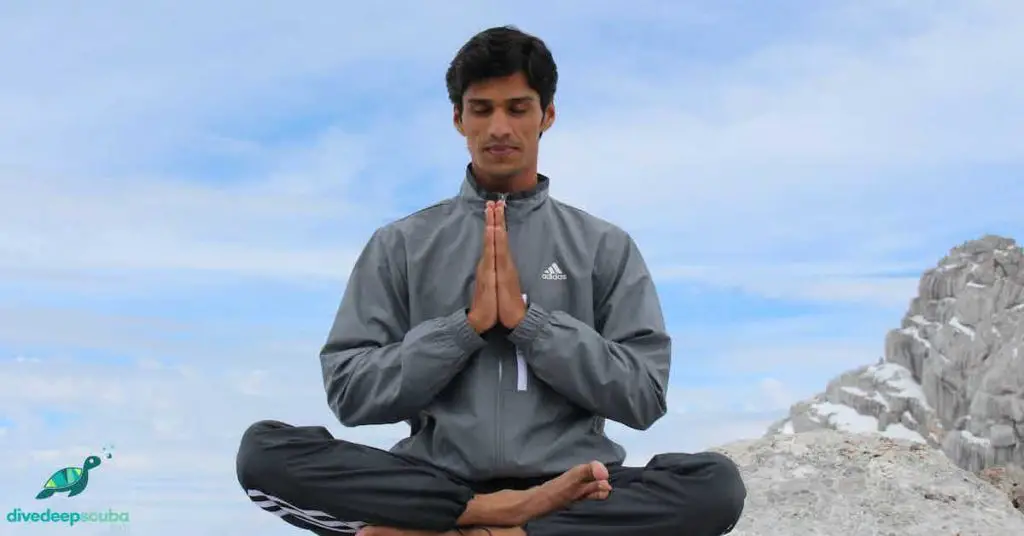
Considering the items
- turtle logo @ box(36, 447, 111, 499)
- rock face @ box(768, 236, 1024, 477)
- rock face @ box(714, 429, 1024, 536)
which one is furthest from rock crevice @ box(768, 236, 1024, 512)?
turtle logo @ box(36, 447, 111, 499)

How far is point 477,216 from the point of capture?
417 cm

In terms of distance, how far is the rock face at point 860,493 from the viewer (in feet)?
19.5

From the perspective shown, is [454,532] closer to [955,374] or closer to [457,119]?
[457,119]

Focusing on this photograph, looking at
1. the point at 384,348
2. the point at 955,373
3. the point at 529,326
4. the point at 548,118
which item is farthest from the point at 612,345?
the point at 955,373

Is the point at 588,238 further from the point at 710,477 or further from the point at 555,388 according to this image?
the point at 710,477

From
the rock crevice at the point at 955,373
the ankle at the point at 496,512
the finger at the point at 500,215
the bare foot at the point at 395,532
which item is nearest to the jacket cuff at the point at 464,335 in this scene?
the finger at the point at 500,215

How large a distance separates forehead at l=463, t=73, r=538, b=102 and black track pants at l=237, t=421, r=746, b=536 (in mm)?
1433

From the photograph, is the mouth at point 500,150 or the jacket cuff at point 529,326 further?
the mouth at point 500,150

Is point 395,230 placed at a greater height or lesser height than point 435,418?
greater

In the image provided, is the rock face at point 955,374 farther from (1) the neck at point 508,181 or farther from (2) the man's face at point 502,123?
(2) the man's face at point 502,123

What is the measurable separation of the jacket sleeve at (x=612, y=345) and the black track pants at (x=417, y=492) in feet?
0.98

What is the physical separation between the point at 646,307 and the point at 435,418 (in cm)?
96

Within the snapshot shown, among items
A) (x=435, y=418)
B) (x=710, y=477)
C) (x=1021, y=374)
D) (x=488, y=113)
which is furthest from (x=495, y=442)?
(x=1021, y=374)

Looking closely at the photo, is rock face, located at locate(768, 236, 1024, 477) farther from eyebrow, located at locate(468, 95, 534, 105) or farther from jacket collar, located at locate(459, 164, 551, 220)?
eyebrow, located at locate(468, 95, 534, 105)
